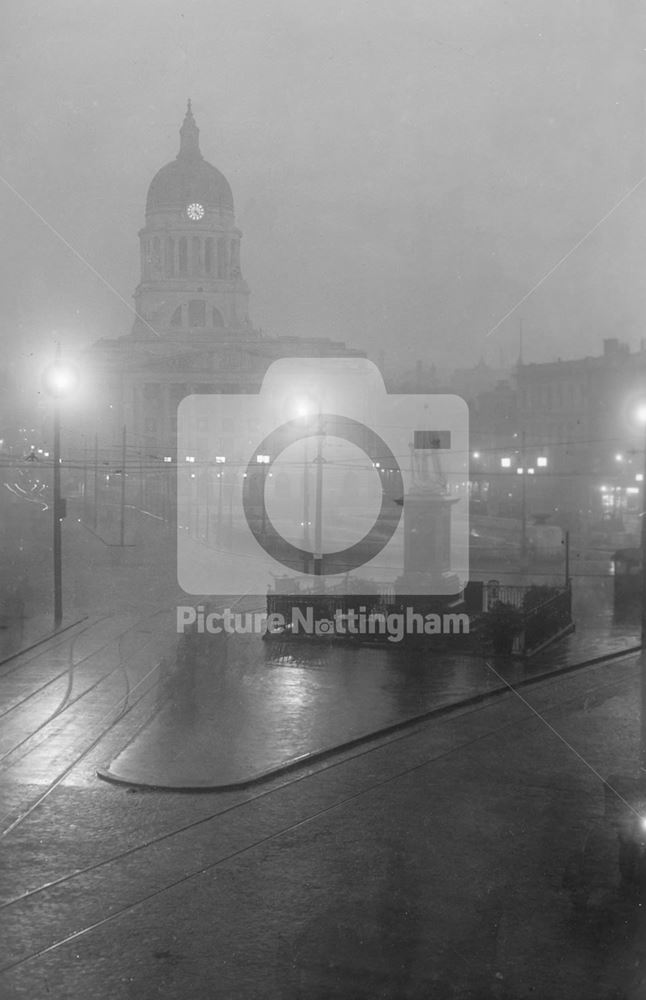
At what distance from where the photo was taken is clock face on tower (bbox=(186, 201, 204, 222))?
8825 centimetres

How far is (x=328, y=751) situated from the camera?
11234mm

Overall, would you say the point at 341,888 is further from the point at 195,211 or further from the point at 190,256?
the point at 190,256

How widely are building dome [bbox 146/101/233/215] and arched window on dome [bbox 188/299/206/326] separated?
8568 mm

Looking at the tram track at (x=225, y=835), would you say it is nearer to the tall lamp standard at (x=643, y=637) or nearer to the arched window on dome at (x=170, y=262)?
the tall lamp standard at (x=643, y=637)

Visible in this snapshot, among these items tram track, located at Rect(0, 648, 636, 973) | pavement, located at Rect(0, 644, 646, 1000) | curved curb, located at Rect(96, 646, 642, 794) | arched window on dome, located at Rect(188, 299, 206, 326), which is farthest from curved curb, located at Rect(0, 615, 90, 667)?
arched window on dome, located at Rect(188, 299, 206, 326)

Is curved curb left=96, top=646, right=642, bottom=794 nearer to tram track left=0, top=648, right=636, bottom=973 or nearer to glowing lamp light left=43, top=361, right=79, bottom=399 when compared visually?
tram track left=0, top=648, right=636, bottom=973

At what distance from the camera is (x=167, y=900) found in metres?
7.23

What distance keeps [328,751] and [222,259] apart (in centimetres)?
8394

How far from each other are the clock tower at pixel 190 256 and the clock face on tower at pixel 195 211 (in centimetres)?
9

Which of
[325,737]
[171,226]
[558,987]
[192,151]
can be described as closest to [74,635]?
[325,737]

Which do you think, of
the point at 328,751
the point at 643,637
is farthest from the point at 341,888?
the point at 643,637

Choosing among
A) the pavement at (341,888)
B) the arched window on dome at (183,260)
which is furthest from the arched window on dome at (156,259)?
the pavement at (341,888)

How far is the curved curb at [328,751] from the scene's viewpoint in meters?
9.98

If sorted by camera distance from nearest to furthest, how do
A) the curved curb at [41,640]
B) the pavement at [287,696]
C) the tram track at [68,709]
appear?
the tram track at [68,709]
the pavement at [287,696]
the curved curb at [41,640]
